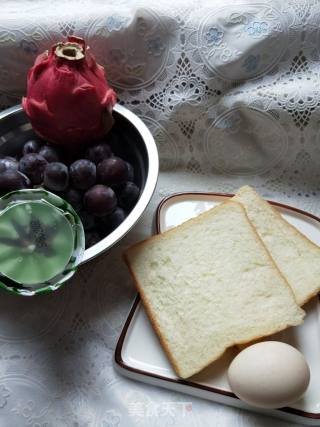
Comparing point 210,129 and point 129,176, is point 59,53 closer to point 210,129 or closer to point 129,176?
point 129,176

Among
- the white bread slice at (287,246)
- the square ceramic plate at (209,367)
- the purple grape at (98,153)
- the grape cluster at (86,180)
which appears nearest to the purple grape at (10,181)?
the grape cluster at (86,180)

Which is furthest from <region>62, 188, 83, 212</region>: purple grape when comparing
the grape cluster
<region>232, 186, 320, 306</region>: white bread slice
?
<region>232, 186, 320, 306</region>: white bread slice

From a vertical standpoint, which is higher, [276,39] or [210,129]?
[276,39]

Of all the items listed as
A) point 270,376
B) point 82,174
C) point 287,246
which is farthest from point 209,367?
point 82,174

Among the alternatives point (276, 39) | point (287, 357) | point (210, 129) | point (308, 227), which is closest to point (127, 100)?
point (210, 129)

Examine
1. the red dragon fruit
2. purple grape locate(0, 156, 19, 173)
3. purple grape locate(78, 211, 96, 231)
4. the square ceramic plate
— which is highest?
the red dragon fruit

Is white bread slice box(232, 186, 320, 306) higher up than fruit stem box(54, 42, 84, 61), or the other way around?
fruit stem box(54, 42, 84, 61)

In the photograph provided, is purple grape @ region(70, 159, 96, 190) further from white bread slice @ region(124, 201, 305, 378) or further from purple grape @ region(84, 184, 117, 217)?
white bread slice @ region(124, 201, 305, 378)

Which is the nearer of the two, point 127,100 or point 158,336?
point 158,336
